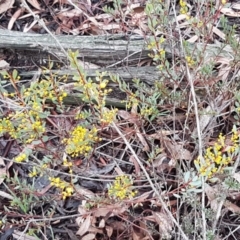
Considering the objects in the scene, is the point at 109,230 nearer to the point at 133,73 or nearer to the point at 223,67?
the point at 133,73

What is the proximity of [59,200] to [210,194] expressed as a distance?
2.08ft

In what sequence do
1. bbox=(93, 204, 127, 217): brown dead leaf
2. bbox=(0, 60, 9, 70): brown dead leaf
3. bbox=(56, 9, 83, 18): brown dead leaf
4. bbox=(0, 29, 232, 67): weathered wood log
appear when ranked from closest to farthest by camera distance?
bbox=(93, 204, 127, 217): brown dead leaf
bbox=(0, 29, 232, 67): weathered wood log
bbox=(0, 60, 9, 70): brown dead leaf
bbox=(56, 9, 83, 18): brown dead leaf

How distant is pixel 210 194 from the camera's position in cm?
213

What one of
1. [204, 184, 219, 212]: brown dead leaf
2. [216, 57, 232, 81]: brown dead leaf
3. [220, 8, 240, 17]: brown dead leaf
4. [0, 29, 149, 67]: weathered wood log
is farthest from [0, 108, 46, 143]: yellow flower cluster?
[220, 8, 240, 17]: brown dead leaf

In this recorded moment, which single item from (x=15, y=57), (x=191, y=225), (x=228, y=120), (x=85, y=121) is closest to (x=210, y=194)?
(x=191, y=225)

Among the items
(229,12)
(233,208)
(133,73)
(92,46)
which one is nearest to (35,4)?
(92,46)

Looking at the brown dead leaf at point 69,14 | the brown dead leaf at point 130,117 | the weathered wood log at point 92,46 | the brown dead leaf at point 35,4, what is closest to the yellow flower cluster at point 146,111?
the brown dead leaf at point 130,117

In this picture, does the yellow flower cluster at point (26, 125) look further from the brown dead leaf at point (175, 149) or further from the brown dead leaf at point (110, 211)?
the brown dead leaf at point (175, 149)

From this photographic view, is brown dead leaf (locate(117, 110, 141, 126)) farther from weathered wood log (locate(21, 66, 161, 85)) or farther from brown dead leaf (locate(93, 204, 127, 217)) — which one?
brown dead leaf (locate(93, 204, 127, 217))

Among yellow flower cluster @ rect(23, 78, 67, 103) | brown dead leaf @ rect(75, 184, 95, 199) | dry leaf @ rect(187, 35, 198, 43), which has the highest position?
yellow flower cluster @ rect(23, 78, 67, 103)

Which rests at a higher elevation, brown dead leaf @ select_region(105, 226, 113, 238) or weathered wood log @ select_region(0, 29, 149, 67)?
weathered wood log @ select_region(0, 29, 149, 67)

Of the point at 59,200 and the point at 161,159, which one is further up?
the point at 161,159

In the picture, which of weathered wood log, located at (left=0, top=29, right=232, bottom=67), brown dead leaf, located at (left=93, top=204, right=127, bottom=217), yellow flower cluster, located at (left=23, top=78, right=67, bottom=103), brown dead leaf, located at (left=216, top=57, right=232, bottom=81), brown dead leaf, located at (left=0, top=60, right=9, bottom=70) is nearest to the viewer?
yellow flower cluster, located at (left=23, top=78, right=67, bottom=103)

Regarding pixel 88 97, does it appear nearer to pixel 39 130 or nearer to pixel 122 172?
pixel 39 130
